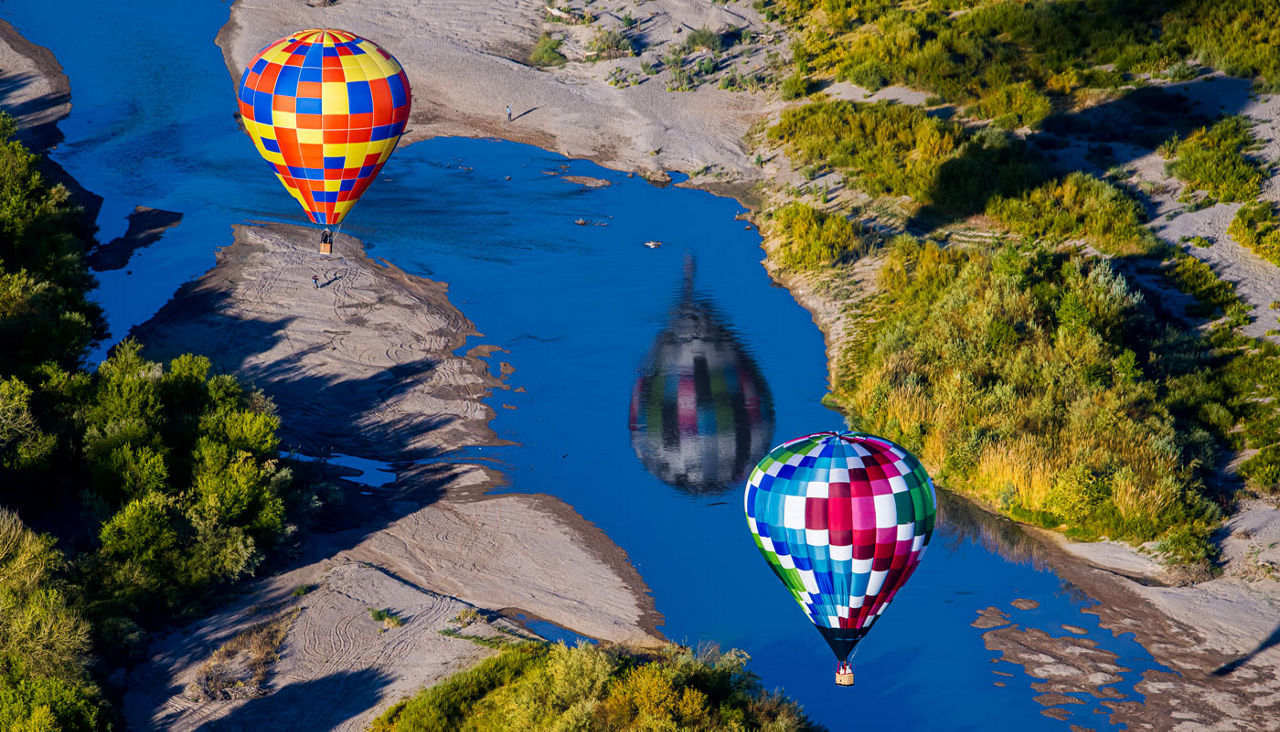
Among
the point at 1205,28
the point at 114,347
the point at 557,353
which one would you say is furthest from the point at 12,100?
the point at 1205,28

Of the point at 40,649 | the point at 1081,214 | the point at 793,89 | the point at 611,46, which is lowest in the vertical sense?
the point at 40,649

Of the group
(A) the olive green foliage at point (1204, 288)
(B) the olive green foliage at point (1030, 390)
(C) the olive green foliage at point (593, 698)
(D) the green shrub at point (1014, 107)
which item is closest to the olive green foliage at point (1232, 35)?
(D) the green shrub at point (1014, 107)

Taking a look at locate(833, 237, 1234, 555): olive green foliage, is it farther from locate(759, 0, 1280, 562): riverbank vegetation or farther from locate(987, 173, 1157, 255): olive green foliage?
locate(987, 173, 1157, 255): olive green foliage

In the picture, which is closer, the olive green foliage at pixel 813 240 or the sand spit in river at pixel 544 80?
the olive green foliage at pixel 813 240

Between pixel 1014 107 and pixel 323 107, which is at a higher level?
pixel 323 107

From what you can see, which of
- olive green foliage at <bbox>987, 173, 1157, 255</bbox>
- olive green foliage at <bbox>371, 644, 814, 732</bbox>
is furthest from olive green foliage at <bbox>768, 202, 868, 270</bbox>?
olive green foliage at <bbox>371, 644, 814, 732</bbox>

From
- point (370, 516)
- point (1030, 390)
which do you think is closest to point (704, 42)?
point (1030, 390)

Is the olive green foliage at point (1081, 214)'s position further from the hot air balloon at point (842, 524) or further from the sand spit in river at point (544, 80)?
the hot air balloon at point (842, 524)

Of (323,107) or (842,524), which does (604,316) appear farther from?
(842,524)
